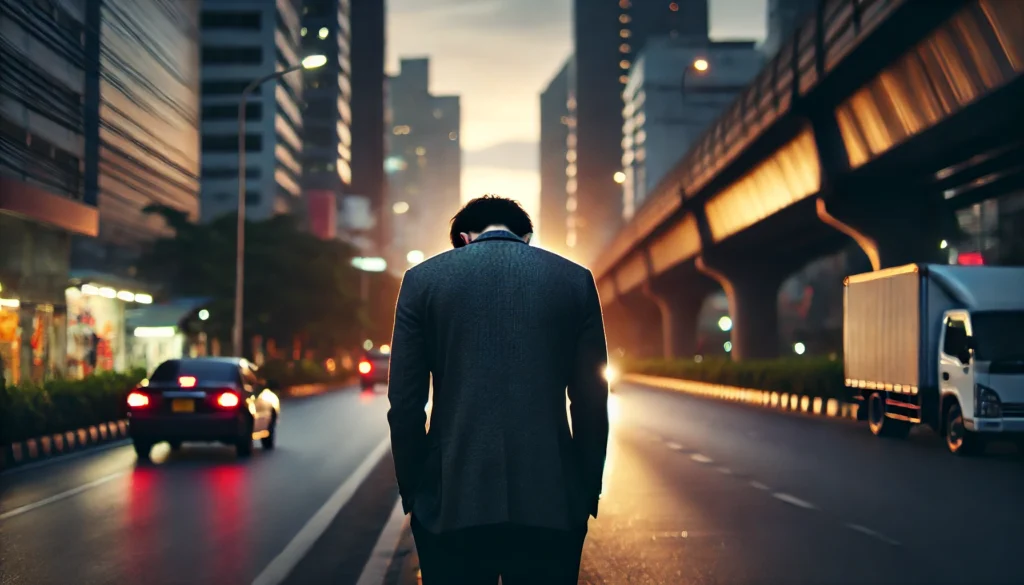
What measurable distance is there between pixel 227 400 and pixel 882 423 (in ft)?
39.3

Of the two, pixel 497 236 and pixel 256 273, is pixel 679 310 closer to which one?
pixel 256 273

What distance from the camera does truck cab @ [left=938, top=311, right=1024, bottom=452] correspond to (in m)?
21.7

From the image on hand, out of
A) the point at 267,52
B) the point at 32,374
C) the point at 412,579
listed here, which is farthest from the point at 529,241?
the point at 267,52

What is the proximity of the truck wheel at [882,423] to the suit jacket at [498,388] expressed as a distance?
2277 cm

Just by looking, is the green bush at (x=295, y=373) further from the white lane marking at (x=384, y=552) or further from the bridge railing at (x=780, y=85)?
the white lane marking at (x=384, y=552)

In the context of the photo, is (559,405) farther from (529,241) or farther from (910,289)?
(910,289)

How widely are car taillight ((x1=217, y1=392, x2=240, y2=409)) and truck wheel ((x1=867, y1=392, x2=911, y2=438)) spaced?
38.4ft

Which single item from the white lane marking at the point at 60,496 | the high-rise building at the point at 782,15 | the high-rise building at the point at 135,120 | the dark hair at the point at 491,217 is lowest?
the white lane marking at the point at 60,496

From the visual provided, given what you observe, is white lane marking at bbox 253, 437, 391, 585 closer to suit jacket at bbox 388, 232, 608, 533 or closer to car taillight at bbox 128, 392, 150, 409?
car taillight at bbox 128, 392, 150, 409

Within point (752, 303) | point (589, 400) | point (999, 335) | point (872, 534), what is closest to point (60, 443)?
point (999, 335)

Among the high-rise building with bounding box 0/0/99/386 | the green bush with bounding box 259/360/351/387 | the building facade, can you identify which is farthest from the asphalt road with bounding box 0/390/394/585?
the building facade

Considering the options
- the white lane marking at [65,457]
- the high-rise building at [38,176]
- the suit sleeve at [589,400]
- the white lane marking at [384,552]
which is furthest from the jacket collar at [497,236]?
the high-rise building at [38,176]

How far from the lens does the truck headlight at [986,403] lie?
21.7 meters

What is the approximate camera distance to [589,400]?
15.3 feet
